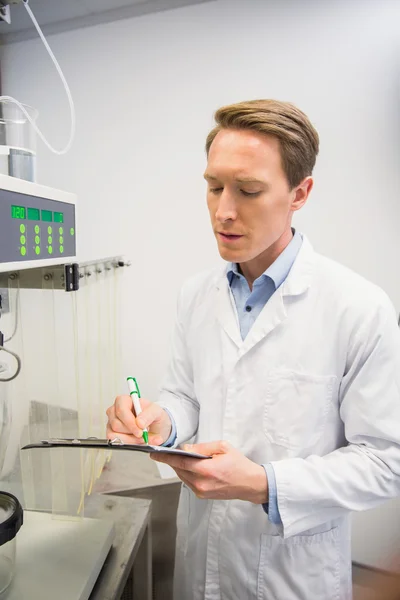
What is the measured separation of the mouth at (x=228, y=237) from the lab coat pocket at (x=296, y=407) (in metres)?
0.31

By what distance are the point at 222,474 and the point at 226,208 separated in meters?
0.54

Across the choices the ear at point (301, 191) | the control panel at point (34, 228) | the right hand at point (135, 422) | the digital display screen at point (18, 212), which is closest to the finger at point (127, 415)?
the right hand at point (135, 422)

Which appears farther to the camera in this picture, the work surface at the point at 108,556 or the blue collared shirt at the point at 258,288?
the blue collared shirt at the point at 258,288

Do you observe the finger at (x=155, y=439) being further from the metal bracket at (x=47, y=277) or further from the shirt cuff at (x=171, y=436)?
the metal bracket at (x=47, y=277)

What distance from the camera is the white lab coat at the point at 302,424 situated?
0.85 meters

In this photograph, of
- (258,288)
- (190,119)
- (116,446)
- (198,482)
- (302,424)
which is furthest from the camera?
(190,119)

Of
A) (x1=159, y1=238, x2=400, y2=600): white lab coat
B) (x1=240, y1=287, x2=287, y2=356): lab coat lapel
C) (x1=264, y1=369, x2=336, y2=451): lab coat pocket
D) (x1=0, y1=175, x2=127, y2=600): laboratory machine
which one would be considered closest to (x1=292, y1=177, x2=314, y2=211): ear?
(x1=159, y1=238, x2=400, y2=600): white lab coat

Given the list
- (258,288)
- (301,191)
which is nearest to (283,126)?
(301,191)

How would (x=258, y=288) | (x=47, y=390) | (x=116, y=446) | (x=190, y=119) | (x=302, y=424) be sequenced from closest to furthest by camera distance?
(x=116, y=446)
(x=302, y=424)
(x=258, y=288)
(x=47, y=390)
(x=190, y=119)

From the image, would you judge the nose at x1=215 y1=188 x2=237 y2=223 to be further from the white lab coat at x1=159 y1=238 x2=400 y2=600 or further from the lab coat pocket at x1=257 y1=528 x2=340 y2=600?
the lab coat pocket at x1=257 y1=528 x2=340 y2=600

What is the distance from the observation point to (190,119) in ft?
5.46

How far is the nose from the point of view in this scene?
907 mm

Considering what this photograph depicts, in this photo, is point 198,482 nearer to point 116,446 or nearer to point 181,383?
point 116,446

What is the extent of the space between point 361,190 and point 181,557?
131 cm
